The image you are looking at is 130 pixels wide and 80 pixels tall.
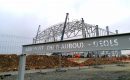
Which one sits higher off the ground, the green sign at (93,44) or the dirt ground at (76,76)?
the green sign at (93,44)

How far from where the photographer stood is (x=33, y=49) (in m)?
6.78

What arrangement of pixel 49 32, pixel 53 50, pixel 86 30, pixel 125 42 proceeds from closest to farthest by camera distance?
pixel 125 42
pixel 53 50
pixel 86 30
pixel 49 32

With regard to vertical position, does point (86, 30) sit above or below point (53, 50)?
above

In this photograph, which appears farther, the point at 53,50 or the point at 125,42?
the point at 53,50

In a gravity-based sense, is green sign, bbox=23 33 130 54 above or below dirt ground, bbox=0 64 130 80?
above

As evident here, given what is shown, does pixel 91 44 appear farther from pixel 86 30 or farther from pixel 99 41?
pixel 86 30

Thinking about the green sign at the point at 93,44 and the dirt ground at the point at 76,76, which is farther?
the dirt ground at the point at 76,76

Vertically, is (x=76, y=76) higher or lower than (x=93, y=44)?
lower

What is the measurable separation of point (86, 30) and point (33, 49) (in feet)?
91.0

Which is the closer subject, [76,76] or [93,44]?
[93,44]

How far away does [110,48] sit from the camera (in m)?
4.39

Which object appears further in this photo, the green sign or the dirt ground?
the dirt ground

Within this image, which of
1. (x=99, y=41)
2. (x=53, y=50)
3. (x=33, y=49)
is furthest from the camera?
(x=33, y=49)

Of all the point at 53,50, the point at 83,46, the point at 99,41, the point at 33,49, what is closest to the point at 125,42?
the point at 99,41
